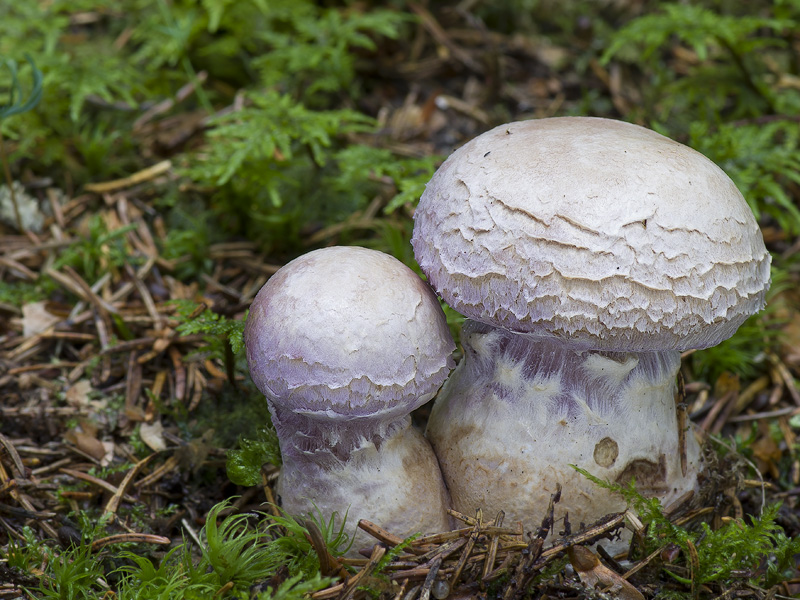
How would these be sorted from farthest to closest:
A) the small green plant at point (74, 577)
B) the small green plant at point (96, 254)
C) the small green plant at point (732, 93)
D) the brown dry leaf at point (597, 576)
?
the small green plant at point (732, 93) → the small green plant at point (96, 254) → the brown dry leaf at point (597, 576) → the small green plant at point (74, 577)

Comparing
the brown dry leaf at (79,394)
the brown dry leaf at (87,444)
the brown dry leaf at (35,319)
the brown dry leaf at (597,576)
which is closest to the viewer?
the brown dry leaf at (597,576)

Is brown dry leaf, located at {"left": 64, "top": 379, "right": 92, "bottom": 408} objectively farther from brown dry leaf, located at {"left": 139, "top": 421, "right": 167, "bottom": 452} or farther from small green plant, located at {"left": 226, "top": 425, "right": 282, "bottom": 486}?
small green plant, located at {"left": 226, "top": 425, "right": 282, "bottom": 486}

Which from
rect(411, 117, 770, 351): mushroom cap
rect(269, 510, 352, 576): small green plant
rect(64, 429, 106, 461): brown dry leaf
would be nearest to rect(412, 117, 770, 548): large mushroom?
rect(411, 117, 770, 351): mushroom cap

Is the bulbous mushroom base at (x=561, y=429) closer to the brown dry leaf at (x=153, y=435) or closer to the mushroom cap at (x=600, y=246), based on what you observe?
the mushroom cap at (x=600, y=246)

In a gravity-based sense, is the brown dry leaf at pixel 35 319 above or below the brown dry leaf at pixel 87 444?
above

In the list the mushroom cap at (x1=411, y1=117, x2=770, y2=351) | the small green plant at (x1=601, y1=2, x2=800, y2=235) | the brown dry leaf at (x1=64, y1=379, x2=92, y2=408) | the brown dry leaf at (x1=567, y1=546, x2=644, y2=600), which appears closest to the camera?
the mushroom cap at (x1=411, y1=117, x2=770, y2=351)

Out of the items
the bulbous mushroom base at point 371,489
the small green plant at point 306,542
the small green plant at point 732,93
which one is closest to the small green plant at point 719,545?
the bulbous mushroom base at point 371,489
